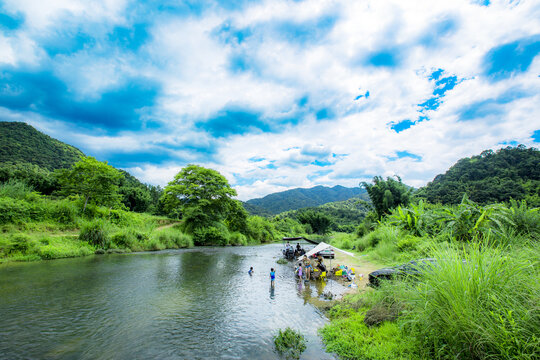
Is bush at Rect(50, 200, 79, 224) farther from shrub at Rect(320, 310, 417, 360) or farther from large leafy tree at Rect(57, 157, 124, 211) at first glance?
shrub at Rect(320, 310, 417, 360)

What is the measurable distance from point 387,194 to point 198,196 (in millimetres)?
27680

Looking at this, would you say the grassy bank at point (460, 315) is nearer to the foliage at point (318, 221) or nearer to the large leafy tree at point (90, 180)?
the large leafy tree at point (90, 180)

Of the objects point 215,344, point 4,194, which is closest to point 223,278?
point 215,344

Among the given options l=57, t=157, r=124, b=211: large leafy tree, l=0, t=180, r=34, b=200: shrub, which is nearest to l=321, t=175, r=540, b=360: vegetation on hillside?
l=57, t=157, r=124, b=211: large leafy tree

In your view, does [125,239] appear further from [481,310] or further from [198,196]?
[481,310]

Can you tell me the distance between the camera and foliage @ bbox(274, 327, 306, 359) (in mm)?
6183

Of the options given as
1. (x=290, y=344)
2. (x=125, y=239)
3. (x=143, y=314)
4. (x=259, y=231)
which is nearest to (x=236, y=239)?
(x=259, y=231)

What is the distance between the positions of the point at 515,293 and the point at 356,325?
4.33m

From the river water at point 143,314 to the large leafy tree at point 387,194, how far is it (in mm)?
19624

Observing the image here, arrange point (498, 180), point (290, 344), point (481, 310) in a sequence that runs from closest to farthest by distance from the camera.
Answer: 1. point (481, 310)
2. point (290, 344)
3. point (498, 180)

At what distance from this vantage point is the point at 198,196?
3569 centimetres

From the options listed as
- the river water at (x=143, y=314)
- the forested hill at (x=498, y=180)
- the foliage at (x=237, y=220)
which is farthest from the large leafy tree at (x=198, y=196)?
the forested hill at (x=498, y=180)

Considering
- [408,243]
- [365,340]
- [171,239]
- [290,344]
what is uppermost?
[408,243]

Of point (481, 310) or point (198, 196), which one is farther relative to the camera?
point (198, 196)
